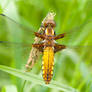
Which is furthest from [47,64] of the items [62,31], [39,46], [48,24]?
[62,31]

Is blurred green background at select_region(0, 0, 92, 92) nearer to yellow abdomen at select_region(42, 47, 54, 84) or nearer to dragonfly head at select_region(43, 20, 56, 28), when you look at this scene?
dragonfly head at select_region(43, 20, 56, 28)

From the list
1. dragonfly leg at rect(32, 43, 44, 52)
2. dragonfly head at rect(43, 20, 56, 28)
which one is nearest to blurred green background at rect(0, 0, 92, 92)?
dragonfly head at rect(43, 20, 56, 28)

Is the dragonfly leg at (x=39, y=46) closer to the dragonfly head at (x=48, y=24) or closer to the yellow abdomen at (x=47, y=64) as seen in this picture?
the yellow abdomen at (x=47, y=64)

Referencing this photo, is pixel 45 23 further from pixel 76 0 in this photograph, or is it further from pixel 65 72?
pixel 76 0

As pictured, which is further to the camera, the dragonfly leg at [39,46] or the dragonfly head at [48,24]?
the dragonfly head at [48,24]

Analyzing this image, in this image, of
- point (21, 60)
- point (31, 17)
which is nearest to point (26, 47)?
point (21, 60)

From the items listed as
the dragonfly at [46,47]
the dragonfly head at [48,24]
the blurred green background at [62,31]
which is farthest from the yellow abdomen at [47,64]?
the blurred green background at [62,31]

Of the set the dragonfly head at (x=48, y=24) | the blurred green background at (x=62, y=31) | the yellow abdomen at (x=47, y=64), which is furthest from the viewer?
the blurred green background at (x=62, y=31)

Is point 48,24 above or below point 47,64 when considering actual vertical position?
above

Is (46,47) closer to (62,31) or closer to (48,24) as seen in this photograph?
(48,24)
